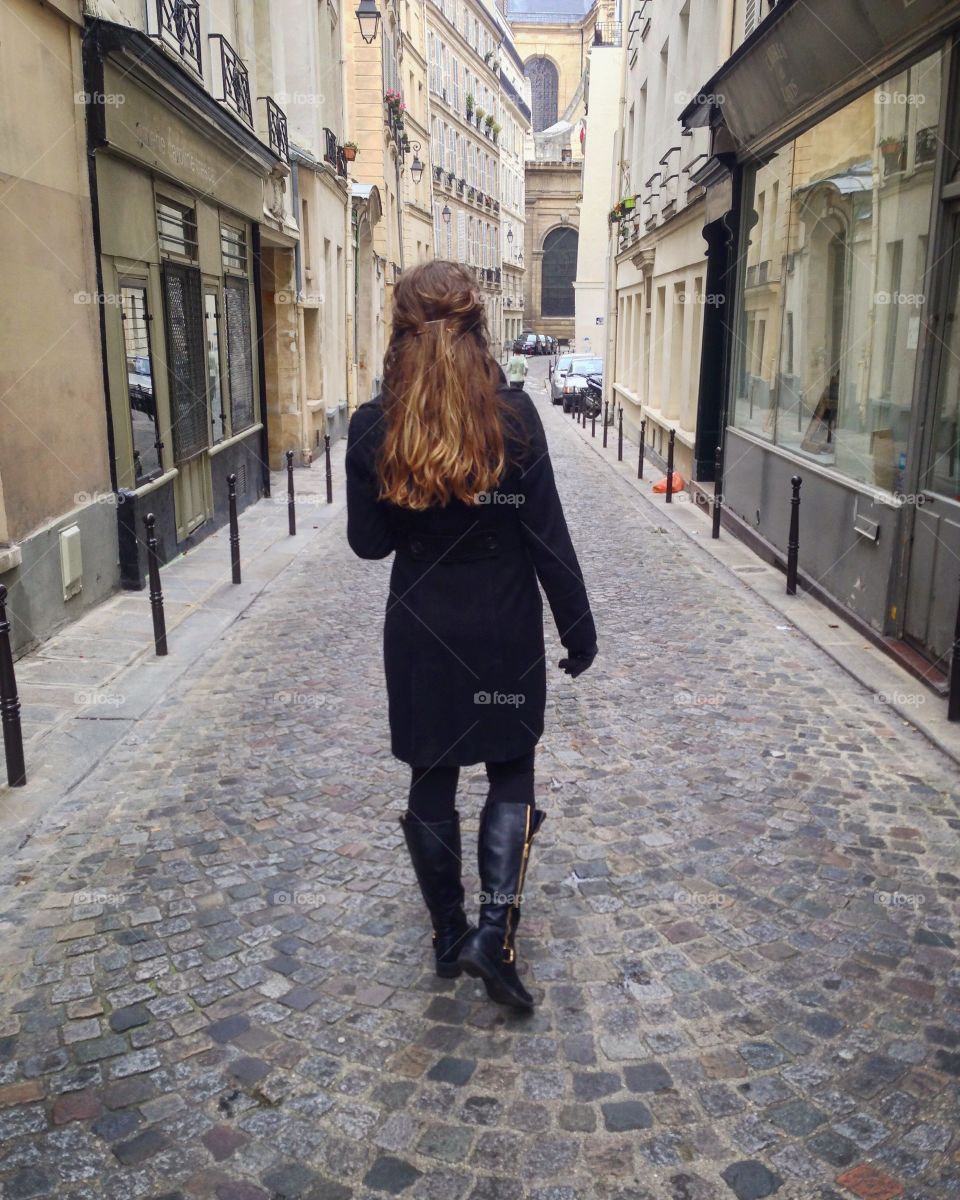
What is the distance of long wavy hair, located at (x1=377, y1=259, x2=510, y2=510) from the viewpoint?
2965 mm

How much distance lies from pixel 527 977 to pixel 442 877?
480 millimetres

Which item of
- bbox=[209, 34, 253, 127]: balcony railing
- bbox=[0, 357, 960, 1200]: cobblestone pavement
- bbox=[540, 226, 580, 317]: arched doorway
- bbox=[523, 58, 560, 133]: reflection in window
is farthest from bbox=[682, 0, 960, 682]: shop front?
bbox=[523, 58, 560, 133]: reflection in window

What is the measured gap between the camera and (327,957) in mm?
3617

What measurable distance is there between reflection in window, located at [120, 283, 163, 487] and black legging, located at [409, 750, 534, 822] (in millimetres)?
6774

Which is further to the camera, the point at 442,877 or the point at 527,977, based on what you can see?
the point at 527,977

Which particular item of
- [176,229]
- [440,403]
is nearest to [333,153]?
[176,229]

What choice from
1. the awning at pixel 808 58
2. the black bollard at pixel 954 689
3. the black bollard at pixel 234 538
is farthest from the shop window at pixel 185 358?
the black bollard at pixel 954 689

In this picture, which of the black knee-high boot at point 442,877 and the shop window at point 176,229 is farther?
the shop window at point 176,229

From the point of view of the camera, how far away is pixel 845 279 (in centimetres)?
895

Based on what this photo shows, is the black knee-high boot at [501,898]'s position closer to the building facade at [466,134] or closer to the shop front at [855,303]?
the shop front at [855,303]

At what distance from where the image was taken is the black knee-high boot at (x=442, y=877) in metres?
3.29

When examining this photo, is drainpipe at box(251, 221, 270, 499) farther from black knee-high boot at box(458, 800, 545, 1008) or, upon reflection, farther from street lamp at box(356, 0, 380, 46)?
black knee-high boot at box(458, 800, 545, 1008)

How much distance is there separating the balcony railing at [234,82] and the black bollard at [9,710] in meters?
9.29

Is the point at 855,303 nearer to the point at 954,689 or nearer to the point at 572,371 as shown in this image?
the point at 954,689
